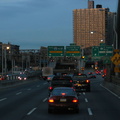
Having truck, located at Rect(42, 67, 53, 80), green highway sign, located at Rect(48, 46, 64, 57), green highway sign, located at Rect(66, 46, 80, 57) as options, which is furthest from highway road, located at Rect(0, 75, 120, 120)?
truck, located at Rect(42, 67, 53, 80)

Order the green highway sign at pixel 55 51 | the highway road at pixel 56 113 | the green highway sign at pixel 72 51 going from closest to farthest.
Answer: the highway road at pixel 56 113 → the green highway sign at pixel 55 51 → the green highway sign at pixel 72 51

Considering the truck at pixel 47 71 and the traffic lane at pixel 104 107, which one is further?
the truck at pixel 47 71

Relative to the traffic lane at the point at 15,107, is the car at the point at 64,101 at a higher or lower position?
higher

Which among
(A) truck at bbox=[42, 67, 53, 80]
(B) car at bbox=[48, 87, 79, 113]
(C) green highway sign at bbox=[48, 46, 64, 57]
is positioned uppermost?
(C) green highway sign at bbox=[48, 46, 64, 57]

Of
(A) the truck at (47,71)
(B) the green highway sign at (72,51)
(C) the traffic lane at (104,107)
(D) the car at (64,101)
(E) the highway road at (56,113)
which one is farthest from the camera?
(A) the truck at (47,71)

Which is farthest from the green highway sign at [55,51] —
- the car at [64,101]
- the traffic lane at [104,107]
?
the car at [64,101]

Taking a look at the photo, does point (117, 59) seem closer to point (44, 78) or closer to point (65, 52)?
point (65, 52)

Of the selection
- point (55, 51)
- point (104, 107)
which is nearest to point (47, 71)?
point (55, 51)

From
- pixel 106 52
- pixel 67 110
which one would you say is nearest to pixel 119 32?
pixel 106 52

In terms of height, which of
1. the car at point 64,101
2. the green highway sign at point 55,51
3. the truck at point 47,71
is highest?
the green highway sign at point 55,51

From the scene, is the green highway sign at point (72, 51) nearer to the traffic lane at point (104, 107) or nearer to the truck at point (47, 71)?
the truck at point (47, 71)

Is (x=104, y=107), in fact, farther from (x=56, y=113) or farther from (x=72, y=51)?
(x=72, y=51)

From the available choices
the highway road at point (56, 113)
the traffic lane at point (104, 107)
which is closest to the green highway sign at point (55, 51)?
the highway road at point (56, 113)

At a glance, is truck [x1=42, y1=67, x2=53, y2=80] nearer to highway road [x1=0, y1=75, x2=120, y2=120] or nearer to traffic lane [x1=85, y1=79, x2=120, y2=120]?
highway road [x1=0, y1=75, x2=120, y2=120]
